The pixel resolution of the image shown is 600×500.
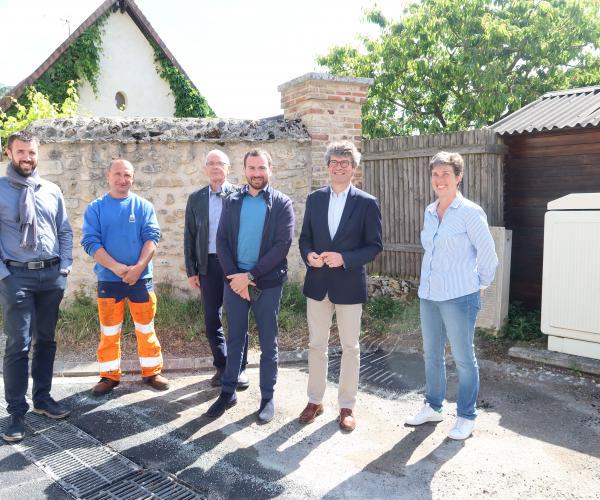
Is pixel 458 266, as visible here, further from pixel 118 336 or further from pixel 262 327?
pixel 118 336

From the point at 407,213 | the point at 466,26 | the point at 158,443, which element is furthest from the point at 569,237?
the point at 466,26

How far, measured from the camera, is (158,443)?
3.68m

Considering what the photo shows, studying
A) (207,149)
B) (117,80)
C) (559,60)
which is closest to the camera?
(207,149)

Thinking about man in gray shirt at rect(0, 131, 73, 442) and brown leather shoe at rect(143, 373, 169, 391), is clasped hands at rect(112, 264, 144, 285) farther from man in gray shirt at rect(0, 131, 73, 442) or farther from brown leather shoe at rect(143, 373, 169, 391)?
brown leather shoe at rect(143, 373, 169, 391)

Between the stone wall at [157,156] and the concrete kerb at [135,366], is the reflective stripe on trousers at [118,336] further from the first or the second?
the stone wall at [157,156]

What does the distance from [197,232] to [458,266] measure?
2251 millimetres

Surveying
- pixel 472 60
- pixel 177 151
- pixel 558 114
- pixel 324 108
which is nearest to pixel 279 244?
pixel 177 151

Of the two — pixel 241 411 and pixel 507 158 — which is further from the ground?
pixel 507 158

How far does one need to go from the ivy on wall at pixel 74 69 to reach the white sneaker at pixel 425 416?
A: 14406 millimetres

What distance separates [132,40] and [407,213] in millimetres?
13509

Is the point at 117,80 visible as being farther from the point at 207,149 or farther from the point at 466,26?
the point at 207,149

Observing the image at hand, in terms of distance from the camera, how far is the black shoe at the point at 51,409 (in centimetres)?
411

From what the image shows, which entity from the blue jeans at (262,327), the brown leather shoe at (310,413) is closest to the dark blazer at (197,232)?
the blue jeans at (262,327)

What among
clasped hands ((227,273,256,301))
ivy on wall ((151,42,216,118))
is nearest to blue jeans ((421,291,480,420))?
clasped hands ((227,273,256,301))
